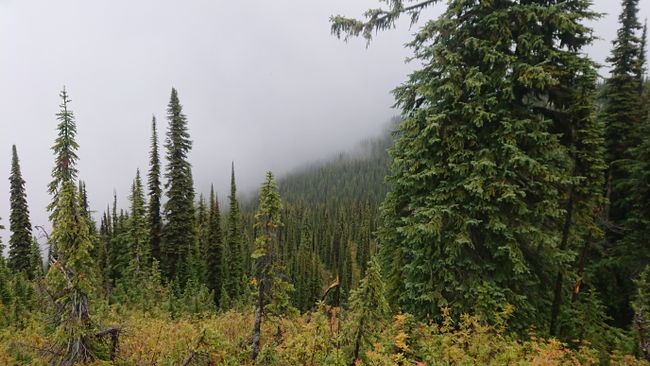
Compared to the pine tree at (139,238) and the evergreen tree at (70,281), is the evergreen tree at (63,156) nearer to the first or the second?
the evergreen tree at (70,281)

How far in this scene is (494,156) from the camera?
8.12 m

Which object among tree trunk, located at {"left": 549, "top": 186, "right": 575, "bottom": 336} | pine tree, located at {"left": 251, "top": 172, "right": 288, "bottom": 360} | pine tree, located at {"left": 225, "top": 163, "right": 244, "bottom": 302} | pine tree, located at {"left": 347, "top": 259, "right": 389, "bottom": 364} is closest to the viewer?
pine tree, located at {"left": 347, "top": 259, "right": 389, "bottom": 364}

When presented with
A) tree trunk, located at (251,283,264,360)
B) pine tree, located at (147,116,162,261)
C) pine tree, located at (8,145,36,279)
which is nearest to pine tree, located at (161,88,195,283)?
pine tree, located at (147,116,162,261)

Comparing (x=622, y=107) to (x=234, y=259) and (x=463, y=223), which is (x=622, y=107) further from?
(x=234, y=259)

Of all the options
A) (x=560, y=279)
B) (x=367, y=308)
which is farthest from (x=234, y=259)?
(x=367, y=308)

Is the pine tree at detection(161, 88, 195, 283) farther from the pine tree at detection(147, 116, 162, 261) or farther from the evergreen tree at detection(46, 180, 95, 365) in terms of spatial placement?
the evergreen tree at detection(46, 180, 95, 365)

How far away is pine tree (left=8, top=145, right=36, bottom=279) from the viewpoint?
1577 inches

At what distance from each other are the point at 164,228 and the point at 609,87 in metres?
35.0

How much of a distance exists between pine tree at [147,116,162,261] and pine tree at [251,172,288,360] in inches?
1151

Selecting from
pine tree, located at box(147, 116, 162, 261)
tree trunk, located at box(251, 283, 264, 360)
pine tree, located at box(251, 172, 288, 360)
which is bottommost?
tree trunk, located at box(251, 283, 264, 360)

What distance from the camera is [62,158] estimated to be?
26.2ft

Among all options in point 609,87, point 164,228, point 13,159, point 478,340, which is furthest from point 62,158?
point 13,159

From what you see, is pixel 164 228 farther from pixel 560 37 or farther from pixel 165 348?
pixel 560 37

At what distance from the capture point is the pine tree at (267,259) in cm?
726
